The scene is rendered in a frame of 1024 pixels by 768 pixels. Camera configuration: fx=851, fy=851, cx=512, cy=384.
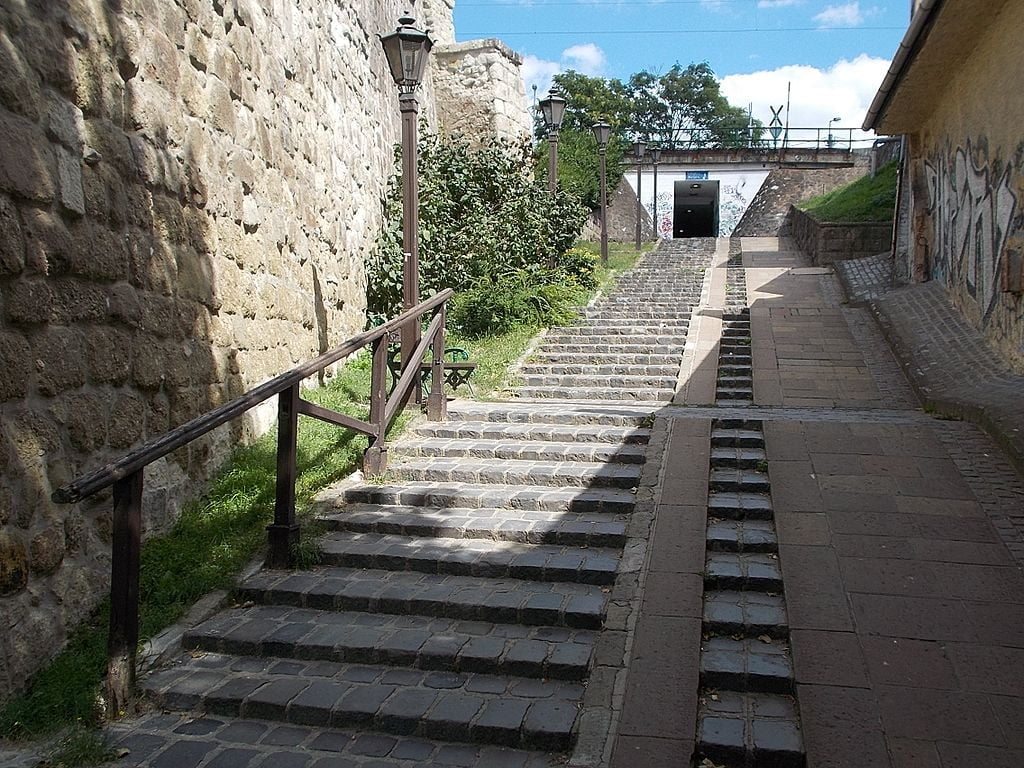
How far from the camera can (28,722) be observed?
301cm

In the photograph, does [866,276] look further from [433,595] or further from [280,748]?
[280,748]

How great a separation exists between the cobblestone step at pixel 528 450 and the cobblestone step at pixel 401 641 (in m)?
2.09

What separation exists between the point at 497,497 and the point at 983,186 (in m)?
6.47

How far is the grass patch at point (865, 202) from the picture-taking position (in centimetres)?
1584

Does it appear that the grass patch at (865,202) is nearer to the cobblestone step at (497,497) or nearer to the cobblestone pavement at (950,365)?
the cobblestone pavement at (950,365)

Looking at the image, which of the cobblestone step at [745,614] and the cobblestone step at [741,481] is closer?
the cobblestone step at [745,614]

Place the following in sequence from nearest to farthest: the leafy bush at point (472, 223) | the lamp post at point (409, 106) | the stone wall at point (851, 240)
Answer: the lamp post at point (409, 106)
the leafy bush at point (472, 223)
the stone wall at point (851, 240)

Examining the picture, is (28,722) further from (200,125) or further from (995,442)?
(995,442)

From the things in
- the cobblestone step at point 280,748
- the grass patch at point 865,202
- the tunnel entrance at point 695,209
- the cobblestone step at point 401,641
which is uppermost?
the tunnel entrance at point 695,209

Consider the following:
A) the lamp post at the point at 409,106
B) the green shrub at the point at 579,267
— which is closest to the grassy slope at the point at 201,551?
the lamp post at the point at 409,106

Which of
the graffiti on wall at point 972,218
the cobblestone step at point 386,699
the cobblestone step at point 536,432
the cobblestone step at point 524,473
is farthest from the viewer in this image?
the graffiti on wall at point 972,218

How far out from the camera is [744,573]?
3977 millimetres

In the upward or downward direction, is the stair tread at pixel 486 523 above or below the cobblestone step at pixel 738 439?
below

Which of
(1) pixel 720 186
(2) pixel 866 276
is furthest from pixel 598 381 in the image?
(1) pixel 720 186
